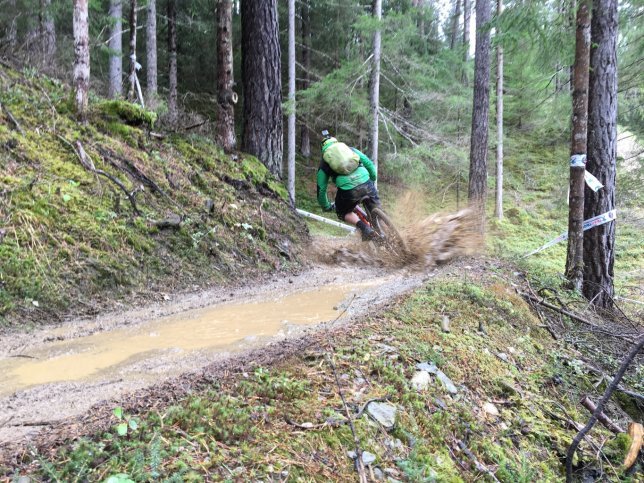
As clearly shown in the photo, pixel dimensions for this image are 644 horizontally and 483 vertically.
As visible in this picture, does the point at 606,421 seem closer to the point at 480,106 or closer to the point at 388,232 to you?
the point at 388,232

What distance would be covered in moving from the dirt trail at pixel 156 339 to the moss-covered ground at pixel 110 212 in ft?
1.80

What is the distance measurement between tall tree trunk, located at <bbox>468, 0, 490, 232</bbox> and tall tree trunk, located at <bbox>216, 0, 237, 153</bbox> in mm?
8042

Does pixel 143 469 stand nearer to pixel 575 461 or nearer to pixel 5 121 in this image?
pixel 575 461

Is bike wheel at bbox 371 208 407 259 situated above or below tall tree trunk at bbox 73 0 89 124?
below

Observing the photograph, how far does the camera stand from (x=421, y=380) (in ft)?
10.4

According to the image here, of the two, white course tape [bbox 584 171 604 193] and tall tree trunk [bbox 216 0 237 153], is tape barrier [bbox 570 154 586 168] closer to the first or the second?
white course tape [bbox 584 171 604 193]

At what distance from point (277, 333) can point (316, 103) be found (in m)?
13.8

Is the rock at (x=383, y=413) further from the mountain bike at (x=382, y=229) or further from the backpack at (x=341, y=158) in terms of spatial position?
the backpack at (x=341, y=158)

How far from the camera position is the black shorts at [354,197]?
801 cm

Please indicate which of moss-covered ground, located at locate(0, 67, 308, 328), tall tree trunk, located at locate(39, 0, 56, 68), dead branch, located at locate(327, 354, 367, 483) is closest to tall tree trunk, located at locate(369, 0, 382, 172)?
moss-covered ground, located at locate(0, 67, 308, 328)

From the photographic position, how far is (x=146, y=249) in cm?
626

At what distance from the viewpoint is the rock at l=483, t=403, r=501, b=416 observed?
3226 mm

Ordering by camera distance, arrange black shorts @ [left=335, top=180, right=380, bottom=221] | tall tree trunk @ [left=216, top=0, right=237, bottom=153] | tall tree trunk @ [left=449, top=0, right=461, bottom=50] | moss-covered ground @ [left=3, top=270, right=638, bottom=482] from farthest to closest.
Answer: tall tree trunk @ [left=449, top=0, right=461, bottom=50]
tall tree trunk @ [left=216, top=0, right=237, bottom=153]
black shorts @ [left=335, top=180, right=380, bottom=221]
moss-covered ground @ [left=3, top=270, right=638, bottom=482]

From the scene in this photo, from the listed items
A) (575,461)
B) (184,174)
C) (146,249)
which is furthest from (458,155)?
(575,461)
